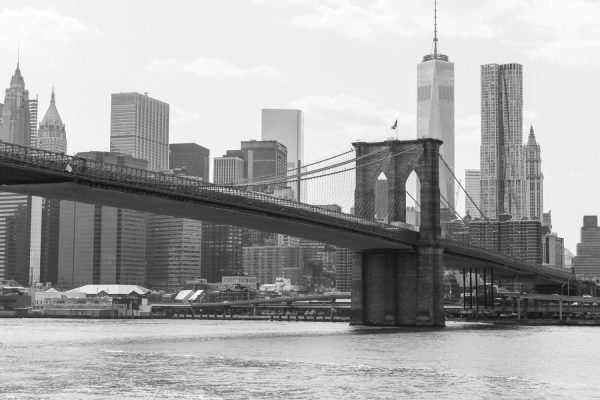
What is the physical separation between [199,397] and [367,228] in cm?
5214

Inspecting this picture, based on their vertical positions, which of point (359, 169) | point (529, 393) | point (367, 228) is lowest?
point (529, 393)

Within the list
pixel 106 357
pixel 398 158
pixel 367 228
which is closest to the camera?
pixel 106 357

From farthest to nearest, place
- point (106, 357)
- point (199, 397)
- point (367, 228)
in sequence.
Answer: point (367, 228) < point (106, 357) < point (199, 397)

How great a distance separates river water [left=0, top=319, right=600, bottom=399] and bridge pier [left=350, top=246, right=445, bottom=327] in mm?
22522

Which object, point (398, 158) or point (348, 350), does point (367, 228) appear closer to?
point (398, 158)

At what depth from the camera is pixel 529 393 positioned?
41594mm

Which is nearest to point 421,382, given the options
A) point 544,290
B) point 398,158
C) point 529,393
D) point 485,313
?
point 529,393

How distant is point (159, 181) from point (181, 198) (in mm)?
2925

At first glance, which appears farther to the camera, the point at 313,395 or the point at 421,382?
the point at 421,382

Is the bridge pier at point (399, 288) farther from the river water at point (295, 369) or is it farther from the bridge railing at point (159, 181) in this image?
the river water at point (295, 369)

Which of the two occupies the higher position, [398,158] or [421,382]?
[398,158]

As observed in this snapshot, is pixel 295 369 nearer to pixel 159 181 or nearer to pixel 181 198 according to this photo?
pixel 159 181

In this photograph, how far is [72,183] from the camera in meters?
66.2

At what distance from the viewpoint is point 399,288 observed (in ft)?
324
